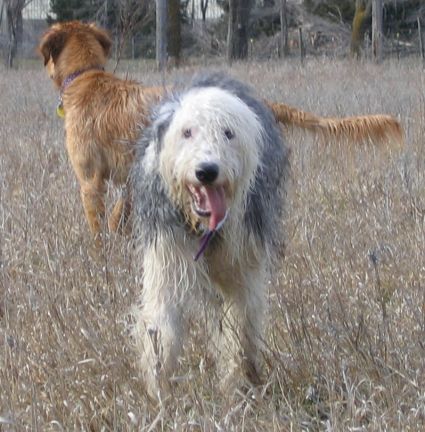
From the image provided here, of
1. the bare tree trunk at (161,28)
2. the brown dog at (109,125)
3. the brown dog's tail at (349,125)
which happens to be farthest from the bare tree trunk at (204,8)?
the brown dog's tail at (349,125)

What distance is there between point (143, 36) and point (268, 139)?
3202cm

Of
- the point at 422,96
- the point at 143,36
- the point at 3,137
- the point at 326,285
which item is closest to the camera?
the point at 326,285

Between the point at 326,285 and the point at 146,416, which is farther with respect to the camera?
the point at 326,285

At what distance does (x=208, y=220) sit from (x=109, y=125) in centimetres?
225

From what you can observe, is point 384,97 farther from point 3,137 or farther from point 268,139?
point 268,139

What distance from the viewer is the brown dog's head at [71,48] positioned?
6.04 meters

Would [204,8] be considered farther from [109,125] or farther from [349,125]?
[349,125]

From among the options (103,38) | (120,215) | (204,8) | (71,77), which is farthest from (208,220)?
(204,8)

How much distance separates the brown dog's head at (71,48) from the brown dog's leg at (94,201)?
0.87 m

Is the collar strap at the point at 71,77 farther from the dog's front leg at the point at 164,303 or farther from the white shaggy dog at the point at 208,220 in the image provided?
the dog's front leg at the point at 164,303

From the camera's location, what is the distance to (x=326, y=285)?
4.11m

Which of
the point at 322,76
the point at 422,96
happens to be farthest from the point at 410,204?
the point at 322,76

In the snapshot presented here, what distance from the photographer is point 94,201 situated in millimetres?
5461

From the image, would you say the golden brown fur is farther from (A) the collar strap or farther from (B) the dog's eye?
(B) the dog's eye
